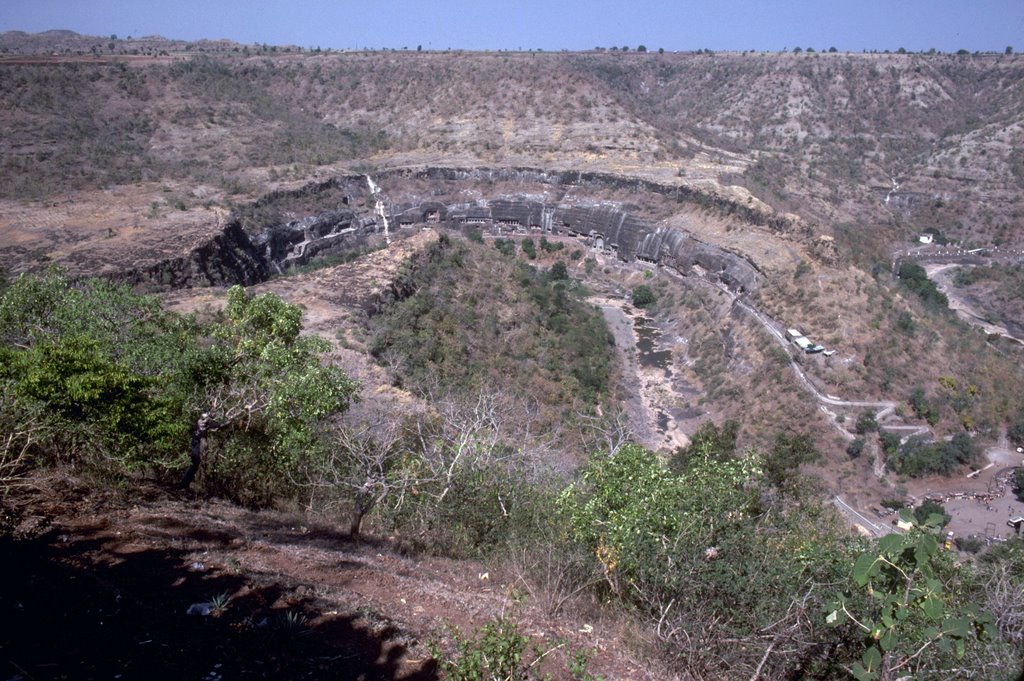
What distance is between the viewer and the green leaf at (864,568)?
4.27 m

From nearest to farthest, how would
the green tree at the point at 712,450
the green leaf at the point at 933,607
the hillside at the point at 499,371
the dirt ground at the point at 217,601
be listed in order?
1. the green leaf at the point at 933,607
2. the dirt ground at the point at 217,601
3. the hillside at the point at 499,371
4. the green tree at the point at 712,450

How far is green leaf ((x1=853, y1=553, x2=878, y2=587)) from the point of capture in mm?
4273

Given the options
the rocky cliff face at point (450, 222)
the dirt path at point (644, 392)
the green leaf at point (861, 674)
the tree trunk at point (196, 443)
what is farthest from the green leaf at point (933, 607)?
the rocky cliff face at point (450, 222)

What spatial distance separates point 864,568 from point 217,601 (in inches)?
215

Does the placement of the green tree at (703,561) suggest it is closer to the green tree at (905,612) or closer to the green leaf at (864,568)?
the green tree at (905,612)

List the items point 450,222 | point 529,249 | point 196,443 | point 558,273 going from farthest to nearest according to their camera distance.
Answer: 1. point 450,222
2. point 529,249
3. point 558,273
4. point 196,443

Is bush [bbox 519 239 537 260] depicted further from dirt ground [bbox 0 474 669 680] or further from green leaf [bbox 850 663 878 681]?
green leaf [bbox 850 663 878 681]

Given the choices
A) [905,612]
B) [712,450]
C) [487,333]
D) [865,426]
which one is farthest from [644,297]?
[905,612]

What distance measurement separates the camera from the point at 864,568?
438 cm

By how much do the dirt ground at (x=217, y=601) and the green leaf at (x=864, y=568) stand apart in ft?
8.95

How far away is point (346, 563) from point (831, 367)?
84.5 ft

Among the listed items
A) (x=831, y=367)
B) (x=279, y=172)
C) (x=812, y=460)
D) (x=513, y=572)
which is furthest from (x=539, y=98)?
(x=513, y=572)

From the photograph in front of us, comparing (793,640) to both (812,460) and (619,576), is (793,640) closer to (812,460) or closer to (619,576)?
(619,576)

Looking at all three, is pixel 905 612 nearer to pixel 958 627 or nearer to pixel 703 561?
pixel 958 627
